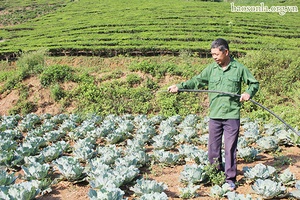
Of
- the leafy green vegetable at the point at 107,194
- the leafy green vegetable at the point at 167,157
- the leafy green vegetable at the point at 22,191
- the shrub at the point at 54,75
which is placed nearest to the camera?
the leafy green vegetable at the point at 107,194

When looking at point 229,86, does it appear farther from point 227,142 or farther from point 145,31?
point 145,31

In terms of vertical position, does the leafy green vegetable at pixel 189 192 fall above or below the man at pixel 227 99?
below

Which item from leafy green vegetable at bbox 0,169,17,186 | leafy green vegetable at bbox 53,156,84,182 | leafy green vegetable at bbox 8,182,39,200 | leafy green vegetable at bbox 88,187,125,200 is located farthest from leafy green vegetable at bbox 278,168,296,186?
leafy green vegetable at bbox 0,169,17,186

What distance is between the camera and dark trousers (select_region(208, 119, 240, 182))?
3.73 m

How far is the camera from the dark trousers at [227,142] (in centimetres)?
373

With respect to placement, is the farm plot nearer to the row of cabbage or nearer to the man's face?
the row of cabbage

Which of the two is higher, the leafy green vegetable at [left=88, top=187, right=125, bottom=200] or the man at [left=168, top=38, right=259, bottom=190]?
the man at [left=168, top=38, right=259, bottom=190]

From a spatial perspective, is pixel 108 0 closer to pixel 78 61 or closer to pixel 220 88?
pixel 78 61

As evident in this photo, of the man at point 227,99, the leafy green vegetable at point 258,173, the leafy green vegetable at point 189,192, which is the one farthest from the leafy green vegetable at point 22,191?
the leafy green vegetable at point 258,173

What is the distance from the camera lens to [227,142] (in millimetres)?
3756

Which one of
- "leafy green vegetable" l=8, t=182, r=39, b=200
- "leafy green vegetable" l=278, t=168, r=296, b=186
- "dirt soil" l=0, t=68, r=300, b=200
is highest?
"leafy green vegetable" l=8, t=182, r=39, b=200

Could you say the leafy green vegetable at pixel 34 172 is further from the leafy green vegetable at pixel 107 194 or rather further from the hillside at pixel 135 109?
the leafy green vegetable at pixel 107 194

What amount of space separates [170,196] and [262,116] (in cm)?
647

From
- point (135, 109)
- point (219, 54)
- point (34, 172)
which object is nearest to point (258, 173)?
point (219, 54)
